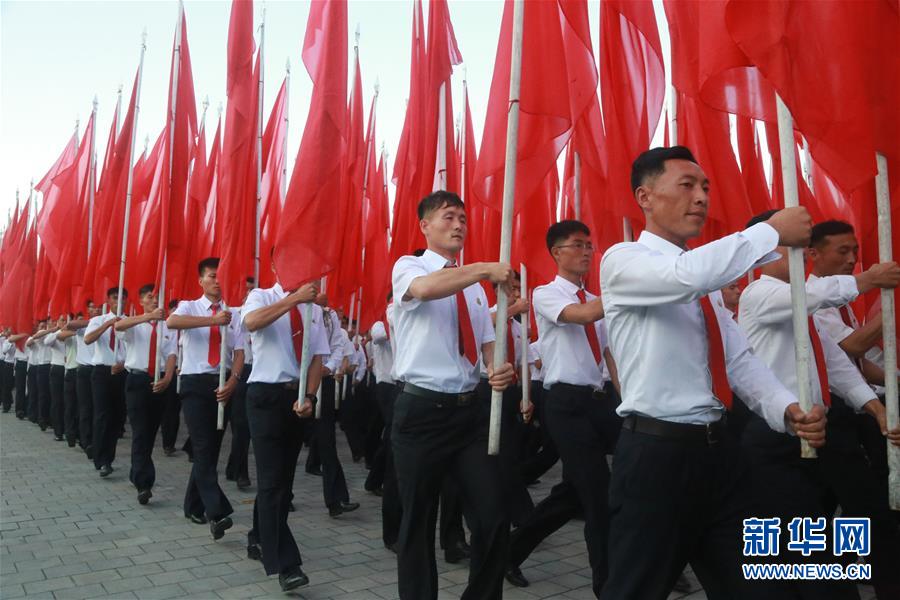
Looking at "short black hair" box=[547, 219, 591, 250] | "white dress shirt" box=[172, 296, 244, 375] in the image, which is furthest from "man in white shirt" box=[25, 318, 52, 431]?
"short black hair" box=[547, 219, 591, 250]

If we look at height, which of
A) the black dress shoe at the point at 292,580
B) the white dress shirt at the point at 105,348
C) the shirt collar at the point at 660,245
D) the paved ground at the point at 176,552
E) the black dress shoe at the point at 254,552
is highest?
the shirt collar at the point at 660,245

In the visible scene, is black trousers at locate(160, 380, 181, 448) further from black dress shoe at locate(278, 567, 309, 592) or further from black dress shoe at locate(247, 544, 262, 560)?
black dress shoe at locate(278, 567, 309, 592)

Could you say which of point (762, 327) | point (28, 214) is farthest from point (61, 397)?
point (762, 327)

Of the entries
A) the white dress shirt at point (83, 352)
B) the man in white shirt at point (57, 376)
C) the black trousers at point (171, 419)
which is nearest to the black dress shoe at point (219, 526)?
the white dress shirt at point (83, 352)

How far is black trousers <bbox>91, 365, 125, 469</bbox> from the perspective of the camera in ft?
27.8

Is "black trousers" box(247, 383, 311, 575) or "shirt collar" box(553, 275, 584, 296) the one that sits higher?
"shirt collar" box(553, 275, 584, 296)

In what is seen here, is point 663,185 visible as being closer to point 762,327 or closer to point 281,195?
point 762,327

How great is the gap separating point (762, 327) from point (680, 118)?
284 centimetres

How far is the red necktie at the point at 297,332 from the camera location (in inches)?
198

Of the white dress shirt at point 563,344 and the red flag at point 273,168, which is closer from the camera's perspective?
the white dress shirt at point 563,344

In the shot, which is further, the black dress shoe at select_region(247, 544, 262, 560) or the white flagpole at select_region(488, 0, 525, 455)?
the black dress shoe at select_region(247, 544, 262, 560)

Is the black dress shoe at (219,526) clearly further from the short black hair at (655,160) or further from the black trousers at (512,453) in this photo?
the short black hair at (655,160)

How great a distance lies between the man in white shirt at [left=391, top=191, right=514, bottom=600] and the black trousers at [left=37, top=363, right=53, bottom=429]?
1290cm

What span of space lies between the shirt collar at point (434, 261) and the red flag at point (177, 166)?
5.09 metres
